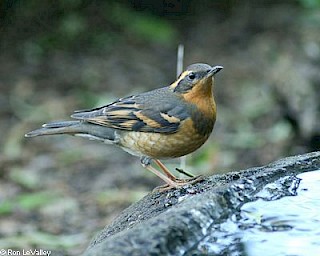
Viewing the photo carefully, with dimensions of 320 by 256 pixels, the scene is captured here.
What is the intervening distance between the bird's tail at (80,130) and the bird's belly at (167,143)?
0.29 metres

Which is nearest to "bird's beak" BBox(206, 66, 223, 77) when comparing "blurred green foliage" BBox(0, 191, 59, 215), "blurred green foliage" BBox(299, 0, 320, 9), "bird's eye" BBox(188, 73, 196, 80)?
"bird's eye" BBox(188, 73, 196, 80)

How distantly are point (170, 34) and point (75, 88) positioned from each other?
223 cm

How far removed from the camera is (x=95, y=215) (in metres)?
7.74

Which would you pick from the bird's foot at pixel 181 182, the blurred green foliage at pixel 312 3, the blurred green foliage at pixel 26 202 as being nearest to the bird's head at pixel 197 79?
the bird's foot at pixel 181 182

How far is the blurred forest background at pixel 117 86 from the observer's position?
312 inches

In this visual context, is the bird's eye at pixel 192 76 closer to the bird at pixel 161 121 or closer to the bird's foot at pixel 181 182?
the bird at pixel 161 121

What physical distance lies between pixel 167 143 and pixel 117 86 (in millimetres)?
6041

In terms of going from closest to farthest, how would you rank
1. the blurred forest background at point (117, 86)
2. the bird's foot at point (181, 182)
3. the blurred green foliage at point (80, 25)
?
1. the bird's foot at point (181, 182)
2. the blurred forest background at point (117, 86)
3. the blurred green foliage at point (80, 25)

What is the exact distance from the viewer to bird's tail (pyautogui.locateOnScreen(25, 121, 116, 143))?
5503 mm

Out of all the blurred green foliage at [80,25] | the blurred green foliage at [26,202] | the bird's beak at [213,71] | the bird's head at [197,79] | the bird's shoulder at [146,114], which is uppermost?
the bird's beak at [213,71]

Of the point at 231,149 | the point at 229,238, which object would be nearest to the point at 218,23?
the point at 231,149

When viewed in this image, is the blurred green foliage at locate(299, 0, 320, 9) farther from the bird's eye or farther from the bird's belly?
the bird's belly

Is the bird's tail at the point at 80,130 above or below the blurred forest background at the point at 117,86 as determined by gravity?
above

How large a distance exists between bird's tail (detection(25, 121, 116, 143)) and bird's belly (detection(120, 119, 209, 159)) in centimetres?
29
